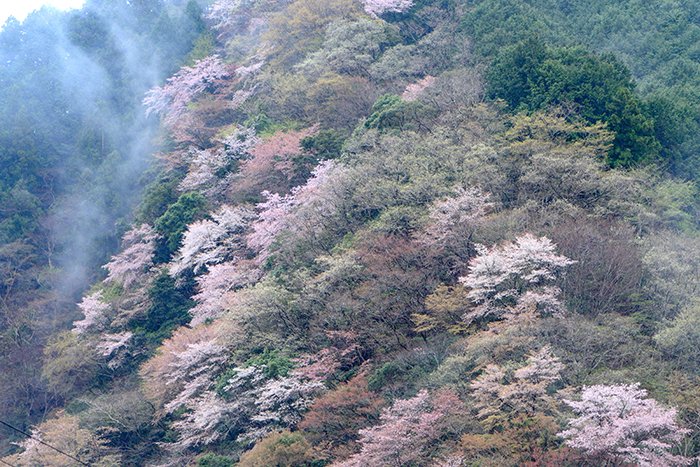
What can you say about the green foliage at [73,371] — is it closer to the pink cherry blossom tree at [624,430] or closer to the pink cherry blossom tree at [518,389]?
the pink cherry blossom tree at [518,389]

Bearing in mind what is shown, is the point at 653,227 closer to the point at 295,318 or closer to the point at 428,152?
the point at 428,152

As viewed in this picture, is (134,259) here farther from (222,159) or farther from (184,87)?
(184,87)

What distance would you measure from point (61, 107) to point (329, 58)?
21161mm

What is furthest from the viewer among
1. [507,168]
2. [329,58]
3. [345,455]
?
[329,58]

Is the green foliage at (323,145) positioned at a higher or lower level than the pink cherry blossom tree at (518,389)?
higher

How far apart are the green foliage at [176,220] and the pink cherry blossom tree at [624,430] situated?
22228mm

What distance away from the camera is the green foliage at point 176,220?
37969 mm

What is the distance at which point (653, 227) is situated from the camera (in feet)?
93.1

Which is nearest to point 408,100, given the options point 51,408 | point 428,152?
point 428,152

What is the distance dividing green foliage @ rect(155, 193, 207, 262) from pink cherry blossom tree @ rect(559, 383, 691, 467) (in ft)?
72.9

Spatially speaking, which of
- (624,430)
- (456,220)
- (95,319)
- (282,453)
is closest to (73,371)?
(95,319)

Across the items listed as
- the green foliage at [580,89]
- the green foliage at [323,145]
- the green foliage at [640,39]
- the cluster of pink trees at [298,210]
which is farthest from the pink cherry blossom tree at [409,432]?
the green foliage at [323,145]

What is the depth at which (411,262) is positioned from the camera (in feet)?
85.9

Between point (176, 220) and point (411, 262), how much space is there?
14.9m
